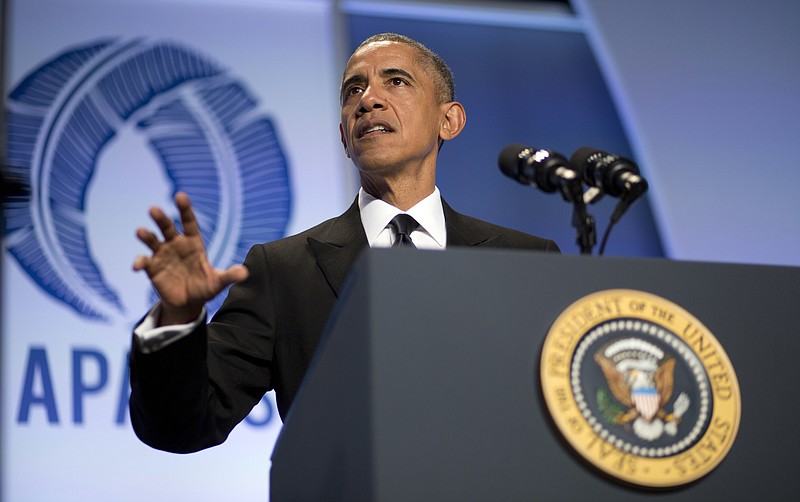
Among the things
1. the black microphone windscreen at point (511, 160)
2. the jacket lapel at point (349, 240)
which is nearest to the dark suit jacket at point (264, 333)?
the jacket lapel at point (349, 240)

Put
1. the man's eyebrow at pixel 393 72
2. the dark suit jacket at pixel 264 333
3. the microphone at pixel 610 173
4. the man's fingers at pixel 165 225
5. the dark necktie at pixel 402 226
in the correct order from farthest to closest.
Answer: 1. the man's eyebrow at pixel 393 72
2. the dark necktie at pixel 402 226
3. the microphone at pixel 610 173
4. the dark suit jacket at pixel 264 333
5. the man's fingers at pixel 165 225

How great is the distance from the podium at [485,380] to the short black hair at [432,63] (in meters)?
1.26

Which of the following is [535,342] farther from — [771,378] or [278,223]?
[278,223]

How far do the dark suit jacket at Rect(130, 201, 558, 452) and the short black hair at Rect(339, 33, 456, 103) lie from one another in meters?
0.35

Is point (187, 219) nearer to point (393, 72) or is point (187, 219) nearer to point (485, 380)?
point (485, 380)

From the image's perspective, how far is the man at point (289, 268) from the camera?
4.21 feet

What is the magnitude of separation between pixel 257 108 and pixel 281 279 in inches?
67.8

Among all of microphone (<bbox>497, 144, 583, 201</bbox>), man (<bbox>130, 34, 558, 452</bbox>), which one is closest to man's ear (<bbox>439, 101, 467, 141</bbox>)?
man (<bbox>130, 34, 558, 452</bbox>)

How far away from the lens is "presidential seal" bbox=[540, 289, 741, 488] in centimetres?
100

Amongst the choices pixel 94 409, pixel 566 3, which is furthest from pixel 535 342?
pixel 566 3

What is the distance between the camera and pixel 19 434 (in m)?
2.91

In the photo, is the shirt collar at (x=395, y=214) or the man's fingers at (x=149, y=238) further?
the shirt collar at (x=395, y=214)

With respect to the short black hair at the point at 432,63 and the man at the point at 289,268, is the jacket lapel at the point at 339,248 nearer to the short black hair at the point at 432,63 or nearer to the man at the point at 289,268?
the man at the point at 289,268

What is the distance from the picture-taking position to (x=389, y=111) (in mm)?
2125
